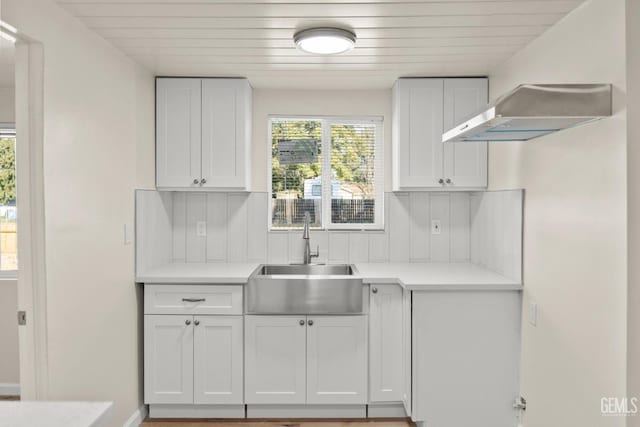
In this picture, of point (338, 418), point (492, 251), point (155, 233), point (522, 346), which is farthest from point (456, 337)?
point (155, 233)

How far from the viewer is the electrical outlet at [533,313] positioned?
235 cm

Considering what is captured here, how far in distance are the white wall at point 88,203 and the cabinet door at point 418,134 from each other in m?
1.74

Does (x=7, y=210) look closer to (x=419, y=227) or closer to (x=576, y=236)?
(x=419, y=227)

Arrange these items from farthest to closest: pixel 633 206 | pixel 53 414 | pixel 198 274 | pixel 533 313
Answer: pixel 198 274 → pixel 533 313 → pixel 633 206 → pixel 53 414

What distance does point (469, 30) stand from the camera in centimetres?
221

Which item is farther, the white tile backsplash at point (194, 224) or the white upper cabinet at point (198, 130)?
the white tile backsplash at point (194, 224)

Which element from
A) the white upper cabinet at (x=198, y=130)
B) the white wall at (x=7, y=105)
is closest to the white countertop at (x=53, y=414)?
the white upper cabinet at (x=198, y=130)

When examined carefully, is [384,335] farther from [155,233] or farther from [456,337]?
[155,233]

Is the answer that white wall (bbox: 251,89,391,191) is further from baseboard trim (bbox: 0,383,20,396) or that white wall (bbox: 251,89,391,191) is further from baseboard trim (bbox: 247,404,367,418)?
baseboard trim (bbox: 0,383,20,396)

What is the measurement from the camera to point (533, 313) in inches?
93.6

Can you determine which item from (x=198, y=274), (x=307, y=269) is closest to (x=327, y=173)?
(x=307, y=269)

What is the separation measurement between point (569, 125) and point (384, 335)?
5.16 ft

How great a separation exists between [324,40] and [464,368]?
197 centimetres

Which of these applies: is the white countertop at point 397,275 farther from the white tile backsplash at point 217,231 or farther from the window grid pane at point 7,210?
the window grid pane at point 7,210
